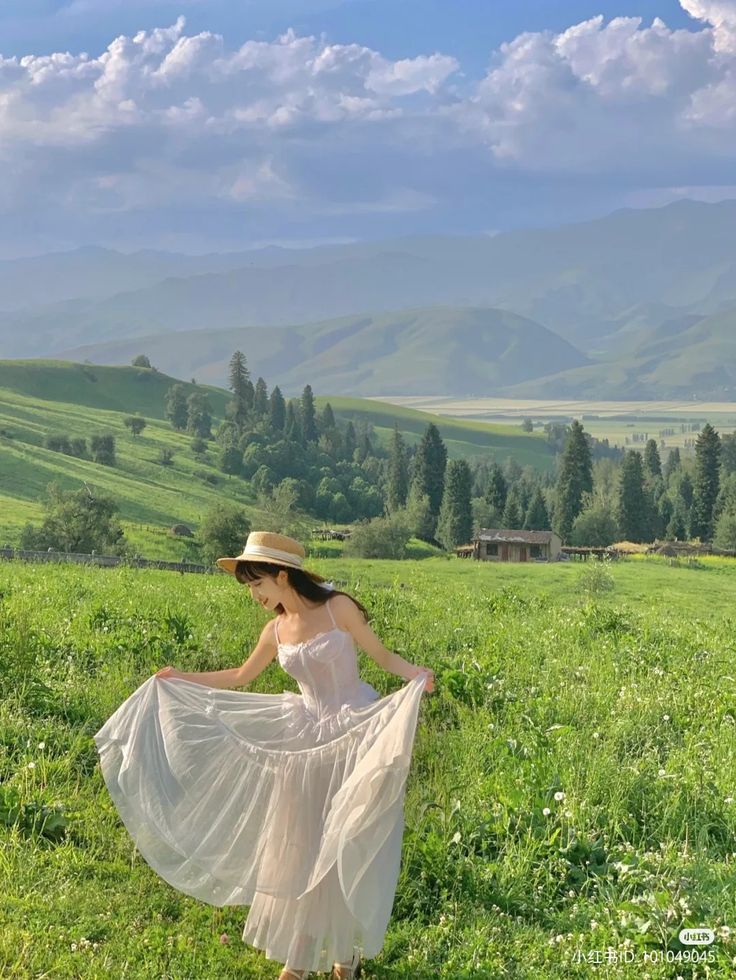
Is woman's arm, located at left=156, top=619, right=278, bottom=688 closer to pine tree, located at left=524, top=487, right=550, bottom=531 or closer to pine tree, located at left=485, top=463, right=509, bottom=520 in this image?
pine tree, located at left=524, top=487, right=550, bottom=531

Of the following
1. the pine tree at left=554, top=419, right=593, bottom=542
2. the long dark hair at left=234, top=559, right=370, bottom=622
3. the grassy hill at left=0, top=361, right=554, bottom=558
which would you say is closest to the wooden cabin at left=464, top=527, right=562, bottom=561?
the pine tree at left=554, top=419, right=593, bottom=542

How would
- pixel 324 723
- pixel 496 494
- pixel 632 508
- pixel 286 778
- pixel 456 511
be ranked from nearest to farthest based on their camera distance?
pixel 286 778 → pixel 324 723 → pixel 632 508 → pixel 456 511 → pixel 496 494

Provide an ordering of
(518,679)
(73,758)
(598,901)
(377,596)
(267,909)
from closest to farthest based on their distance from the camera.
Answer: (267,909)
(598,901)
(73,758)
(518,679)
(377,596)

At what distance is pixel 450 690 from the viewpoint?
11.2m

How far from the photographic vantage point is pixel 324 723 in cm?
678

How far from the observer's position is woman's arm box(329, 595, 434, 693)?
674cm

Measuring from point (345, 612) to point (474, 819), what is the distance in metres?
2.60

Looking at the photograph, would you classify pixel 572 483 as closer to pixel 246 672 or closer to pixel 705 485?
pixel 705 485

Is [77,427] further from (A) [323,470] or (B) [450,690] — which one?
(B) [450,690]

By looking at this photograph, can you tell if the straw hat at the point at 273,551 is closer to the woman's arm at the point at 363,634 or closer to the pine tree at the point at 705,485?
the woman's arm at the point at 363,634

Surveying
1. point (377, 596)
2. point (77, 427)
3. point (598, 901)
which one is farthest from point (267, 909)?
point (77, 427)

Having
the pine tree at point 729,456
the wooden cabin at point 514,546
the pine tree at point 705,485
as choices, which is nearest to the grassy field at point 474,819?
the wooden cabin at point 514,546

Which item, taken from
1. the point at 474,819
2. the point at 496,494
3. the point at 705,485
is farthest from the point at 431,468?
the point at 474,819

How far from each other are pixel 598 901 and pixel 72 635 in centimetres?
895
